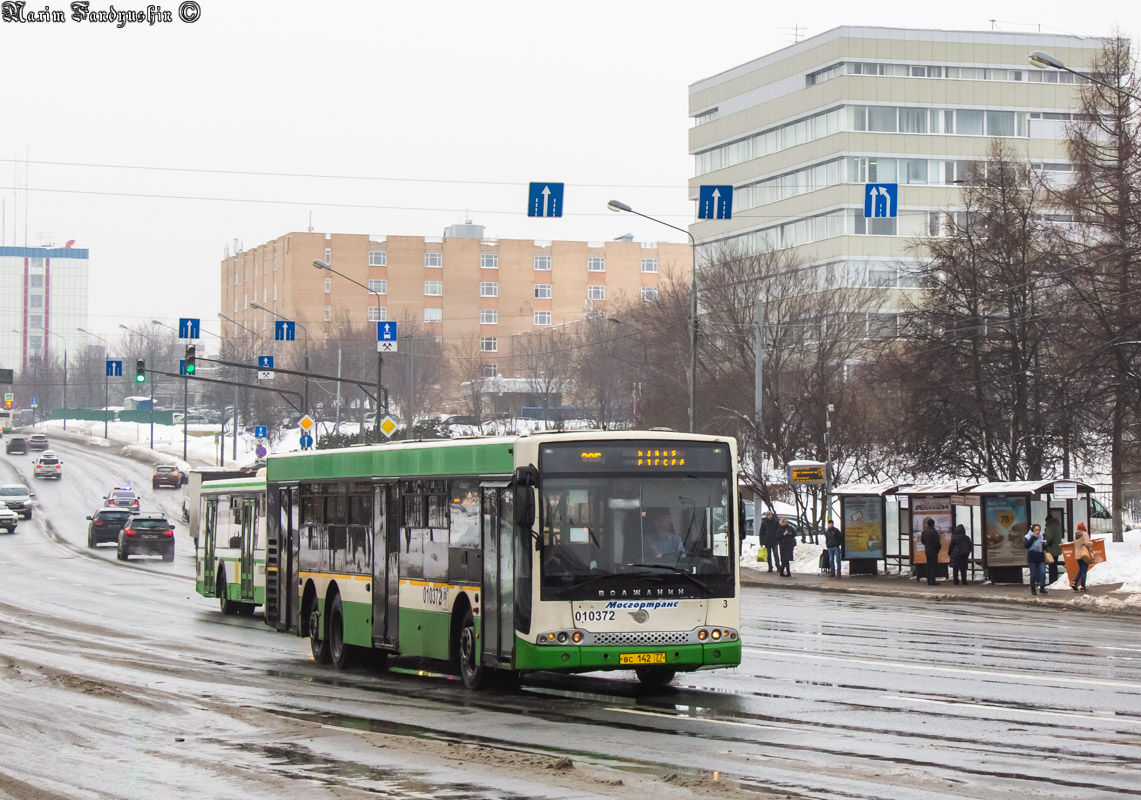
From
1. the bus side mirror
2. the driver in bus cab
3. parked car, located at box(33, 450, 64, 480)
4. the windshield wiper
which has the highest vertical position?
parked car, located at box(33, 450, 64, 480)

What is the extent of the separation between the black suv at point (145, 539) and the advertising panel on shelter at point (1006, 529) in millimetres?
29328

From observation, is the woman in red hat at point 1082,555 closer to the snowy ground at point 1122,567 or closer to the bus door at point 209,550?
the snowy ground at point 1122,567

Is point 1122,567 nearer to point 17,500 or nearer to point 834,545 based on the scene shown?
point 834,545

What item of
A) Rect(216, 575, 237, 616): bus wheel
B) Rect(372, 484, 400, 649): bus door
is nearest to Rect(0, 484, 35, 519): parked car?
Rect(216, 575, 237, 616): bus wheel

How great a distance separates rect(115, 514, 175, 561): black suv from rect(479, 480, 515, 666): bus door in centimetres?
3994

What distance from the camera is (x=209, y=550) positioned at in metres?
31.9

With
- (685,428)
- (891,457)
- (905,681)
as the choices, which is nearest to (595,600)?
(905,681)

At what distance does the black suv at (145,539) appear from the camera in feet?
177

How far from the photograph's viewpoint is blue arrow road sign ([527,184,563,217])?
3391 centimetres

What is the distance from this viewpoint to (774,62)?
335 ft

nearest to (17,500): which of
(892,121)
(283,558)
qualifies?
(892,121)

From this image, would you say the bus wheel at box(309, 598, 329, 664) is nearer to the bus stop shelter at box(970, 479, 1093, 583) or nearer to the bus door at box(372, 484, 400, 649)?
the bus door at box(372, 484, 400, 649)

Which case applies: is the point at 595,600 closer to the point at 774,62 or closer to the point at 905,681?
the point at 905,681

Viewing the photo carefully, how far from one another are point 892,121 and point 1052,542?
67.3 m
